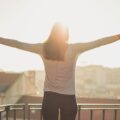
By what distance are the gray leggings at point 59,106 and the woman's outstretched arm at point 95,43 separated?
50 cm

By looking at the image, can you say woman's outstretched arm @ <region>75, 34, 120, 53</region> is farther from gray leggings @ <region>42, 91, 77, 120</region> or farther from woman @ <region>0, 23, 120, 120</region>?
gray leggings @ <region>42, 91, 77, 120</region>

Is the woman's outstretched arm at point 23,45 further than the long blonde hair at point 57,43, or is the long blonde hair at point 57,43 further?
the woman's outstretched arm at point 23,45

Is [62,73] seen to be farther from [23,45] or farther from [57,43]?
[23,45]

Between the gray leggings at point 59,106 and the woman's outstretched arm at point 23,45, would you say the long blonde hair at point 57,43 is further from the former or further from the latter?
the gray leggings at point 59,106

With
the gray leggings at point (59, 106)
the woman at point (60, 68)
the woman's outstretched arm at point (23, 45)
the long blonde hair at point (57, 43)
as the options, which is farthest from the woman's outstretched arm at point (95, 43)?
the gray leggings at point (59, 106)

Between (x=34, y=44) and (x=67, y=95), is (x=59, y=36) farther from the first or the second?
(x=67, y=95)

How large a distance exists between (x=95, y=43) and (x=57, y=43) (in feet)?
1.28

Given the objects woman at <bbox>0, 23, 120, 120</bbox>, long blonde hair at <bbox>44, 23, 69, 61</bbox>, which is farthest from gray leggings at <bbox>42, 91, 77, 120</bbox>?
long blonde hair at <bbox>44, 23, 69, 61</bbox>

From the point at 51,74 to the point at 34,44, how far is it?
35cm

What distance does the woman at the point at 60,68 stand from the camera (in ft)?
11.3

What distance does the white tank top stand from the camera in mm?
3498

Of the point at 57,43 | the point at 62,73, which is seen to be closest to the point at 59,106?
the point at 62,73

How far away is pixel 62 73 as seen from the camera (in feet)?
11.5

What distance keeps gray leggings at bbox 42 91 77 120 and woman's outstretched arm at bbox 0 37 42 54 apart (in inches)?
18.5
